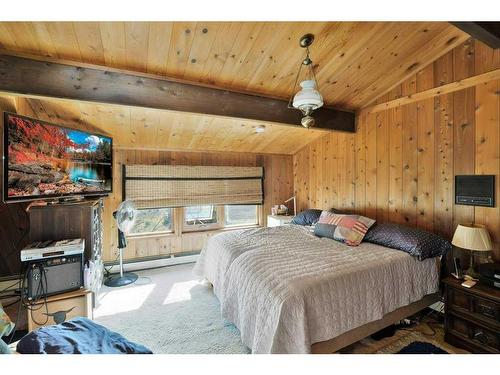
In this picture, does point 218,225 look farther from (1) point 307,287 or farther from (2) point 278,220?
(1) point 307,287

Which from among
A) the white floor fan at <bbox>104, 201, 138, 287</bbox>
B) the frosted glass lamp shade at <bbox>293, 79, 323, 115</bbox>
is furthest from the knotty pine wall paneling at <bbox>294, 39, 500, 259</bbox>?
the white floor fan at <bbox>104, 201, 138, 287</bbox>

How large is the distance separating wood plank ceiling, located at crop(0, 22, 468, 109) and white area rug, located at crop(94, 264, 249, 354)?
235 cm

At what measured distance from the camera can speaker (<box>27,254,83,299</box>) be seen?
1702 millimetres

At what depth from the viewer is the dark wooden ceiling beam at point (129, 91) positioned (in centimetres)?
176

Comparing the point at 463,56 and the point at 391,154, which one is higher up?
the point at 463,56

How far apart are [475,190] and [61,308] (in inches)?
143

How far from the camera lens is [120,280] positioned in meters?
3.02

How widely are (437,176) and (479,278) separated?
1.00m

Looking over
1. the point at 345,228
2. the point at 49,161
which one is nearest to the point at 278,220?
the point at 345,228
